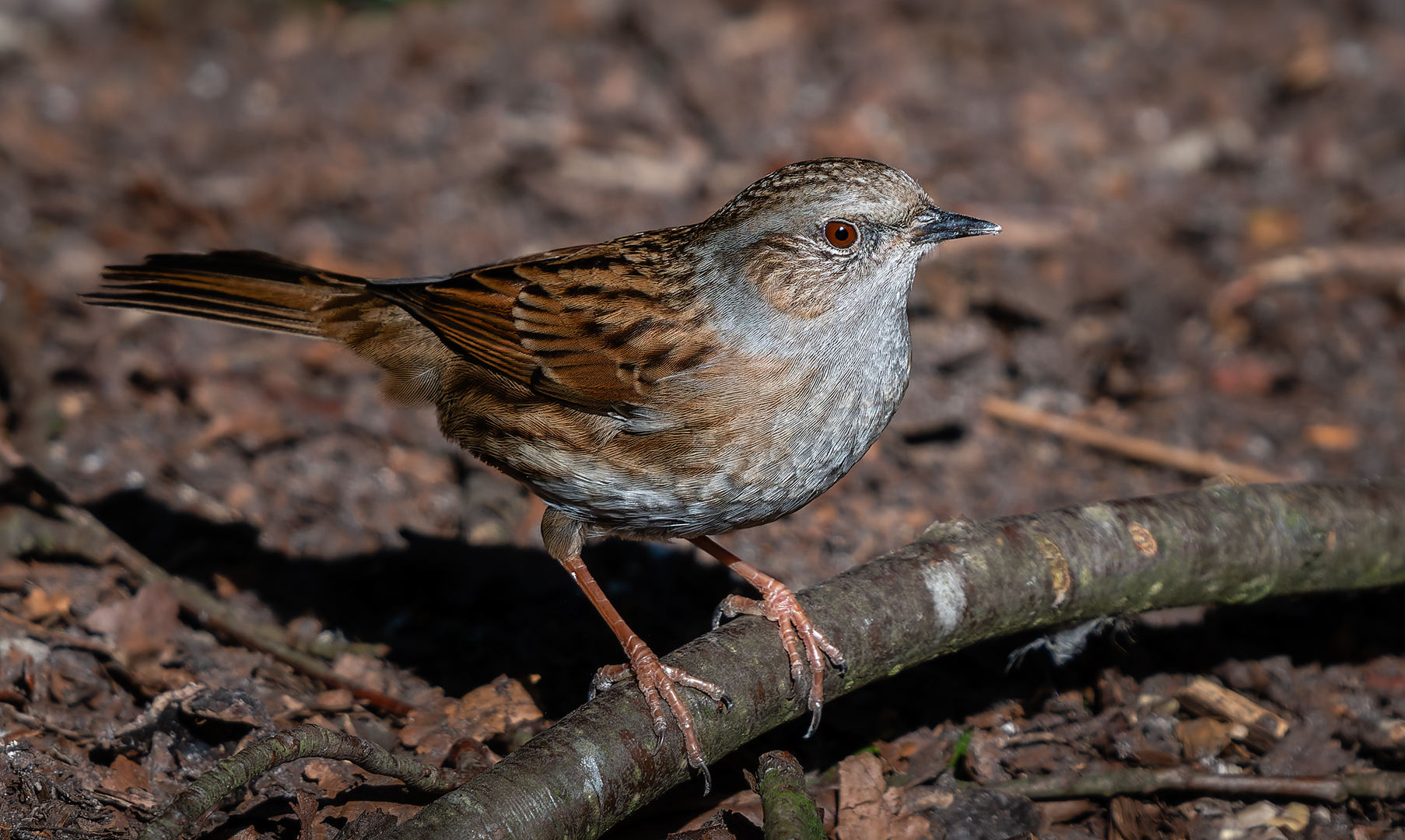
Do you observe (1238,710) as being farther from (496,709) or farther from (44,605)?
(44,605)

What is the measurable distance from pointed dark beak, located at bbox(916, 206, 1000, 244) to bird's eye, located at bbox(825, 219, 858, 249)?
0.24 meters

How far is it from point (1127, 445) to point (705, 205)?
11.3 feet

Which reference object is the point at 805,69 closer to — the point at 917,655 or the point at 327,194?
the point at 327,194

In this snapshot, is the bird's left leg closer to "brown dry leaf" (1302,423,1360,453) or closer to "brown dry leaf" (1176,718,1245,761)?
"brown dry leaf" (1176,718,1245,761)

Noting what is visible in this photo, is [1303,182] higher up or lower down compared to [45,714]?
higher up

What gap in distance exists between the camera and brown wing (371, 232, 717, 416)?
4305 millimetres

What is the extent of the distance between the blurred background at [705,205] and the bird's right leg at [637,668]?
0.97 m

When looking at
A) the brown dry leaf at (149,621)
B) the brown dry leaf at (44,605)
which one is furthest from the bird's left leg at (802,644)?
the brown dry leaf at (44,605)

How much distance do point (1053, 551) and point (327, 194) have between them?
6.18m

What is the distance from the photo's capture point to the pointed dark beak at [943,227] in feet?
14.0

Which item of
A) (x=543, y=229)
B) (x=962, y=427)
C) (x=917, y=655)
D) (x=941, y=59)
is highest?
(x=941, y=59)

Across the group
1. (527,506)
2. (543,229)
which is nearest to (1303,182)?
Result: (543,229)

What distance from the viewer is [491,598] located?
5.37 m

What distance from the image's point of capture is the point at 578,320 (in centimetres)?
453
